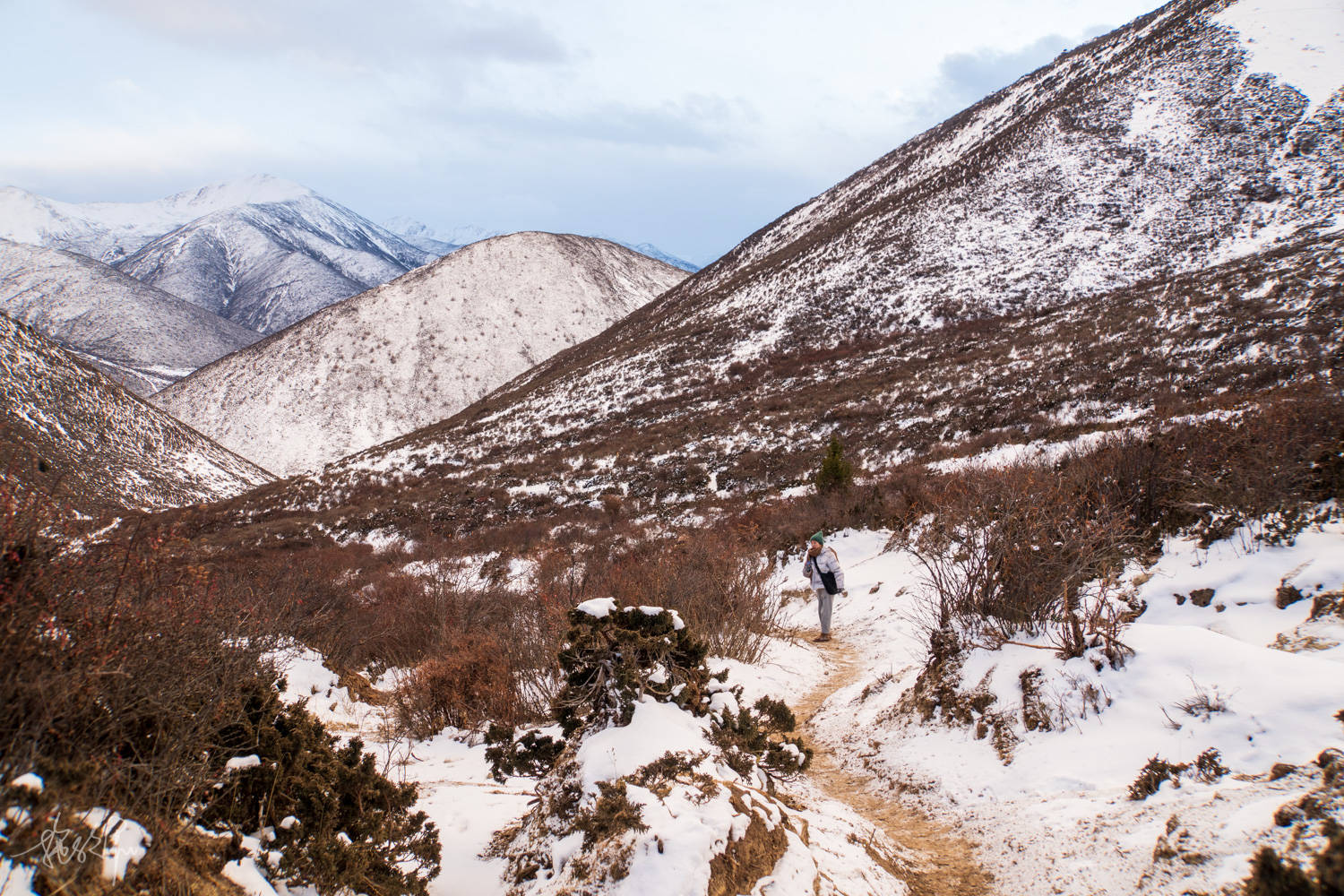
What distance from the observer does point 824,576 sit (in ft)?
28.7

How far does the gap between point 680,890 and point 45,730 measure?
2.56 meters

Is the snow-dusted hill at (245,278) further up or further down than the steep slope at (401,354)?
further up

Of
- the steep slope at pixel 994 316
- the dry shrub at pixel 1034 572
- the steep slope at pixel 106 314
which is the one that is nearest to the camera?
the dry shrub at pixel 1034 572

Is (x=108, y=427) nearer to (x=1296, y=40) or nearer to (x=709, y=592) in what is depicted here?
(x=709, y=592)

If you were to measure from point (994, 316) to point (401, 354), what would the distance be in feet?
165

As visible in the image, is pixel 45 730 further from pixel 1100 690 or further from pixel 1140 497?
pixel 1140 497

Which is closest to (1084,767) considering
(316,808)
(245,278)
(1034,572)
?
(1034,572)

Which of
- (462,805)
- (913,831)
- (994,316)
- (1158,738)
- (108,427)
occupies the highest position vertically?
(994,316)

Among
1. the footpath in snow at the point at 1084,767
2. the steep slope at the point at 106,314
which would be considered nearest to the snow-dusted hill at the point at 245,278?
the steep slope at the point at 106,314

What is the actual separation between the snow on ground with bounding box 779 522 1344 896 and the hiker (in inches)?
104

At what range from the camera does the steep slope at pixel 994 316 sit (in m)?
18.4

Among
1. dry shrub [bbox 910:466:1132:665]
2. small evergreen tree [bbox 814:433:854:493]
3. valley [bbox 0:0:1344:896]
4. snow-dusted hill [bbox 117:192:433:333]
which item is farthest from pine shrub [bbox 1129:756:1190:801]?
snow-dusted hill [bbox 117:192:433:333]

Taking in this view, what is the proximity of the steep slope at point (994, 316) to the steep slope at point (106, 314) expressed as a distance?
Result: 3115 inches

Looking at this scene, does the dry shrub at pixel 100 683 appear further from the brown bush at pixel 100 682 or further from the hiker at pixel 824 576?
the hiker at pixel 824 576
